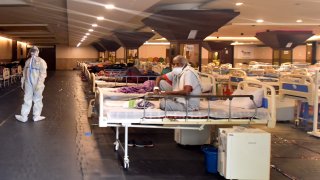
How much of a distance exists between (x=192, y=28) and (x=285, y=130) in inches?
190

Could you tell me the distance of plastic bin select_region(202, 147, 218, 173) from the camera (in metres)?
6.36

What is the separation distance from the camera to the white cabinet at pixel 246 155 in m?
5.86

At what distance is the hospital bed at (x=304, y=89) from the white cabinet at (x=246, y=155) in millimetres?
4128

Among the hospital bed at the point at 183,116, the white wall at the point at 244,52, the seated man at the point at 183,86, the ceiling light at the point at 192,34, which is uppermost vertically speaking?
the white wall at the point at 244,52

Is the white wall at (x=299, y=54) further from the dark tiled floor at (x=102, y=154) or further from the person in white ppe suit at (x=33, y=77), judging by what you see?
the person in white ppe suit at (x=33, y=77)

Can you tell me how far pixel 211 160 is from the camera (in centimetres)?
640

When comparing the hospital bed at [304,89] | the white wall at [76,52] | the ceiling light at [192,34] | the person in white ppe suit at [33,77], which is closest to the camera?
the hospital bed at [304,89]

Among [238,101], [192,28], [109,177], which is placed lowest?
[109,177]

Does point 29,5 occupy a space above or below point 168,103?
above

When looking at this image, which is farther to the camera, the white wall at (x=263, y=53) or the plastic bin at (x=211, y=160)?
the white wall at (x=263, y=53)

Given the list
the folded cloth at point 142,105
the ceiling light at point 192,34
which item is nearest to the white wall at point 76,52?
the ceiling light at point 192,34

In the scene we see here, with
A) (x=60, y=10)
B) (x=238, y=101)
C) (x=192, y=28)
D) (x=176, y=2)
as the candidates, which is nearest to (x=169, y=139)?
(x=238, y=101)

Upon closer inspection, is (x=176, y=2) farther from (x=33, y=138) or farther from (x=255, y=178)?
(x=255, y=178)

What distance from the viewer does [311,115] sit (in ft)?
35.9
